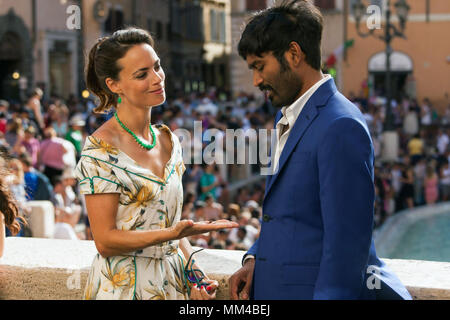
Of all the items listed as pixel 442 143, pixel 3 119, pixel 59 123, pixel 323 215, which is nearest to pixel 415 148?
pixel 442 143

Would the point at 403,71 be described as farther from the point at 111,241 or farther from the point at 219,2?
the point at 111,241

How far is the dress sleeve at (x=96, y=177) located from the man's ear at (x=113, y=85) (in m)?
0.24

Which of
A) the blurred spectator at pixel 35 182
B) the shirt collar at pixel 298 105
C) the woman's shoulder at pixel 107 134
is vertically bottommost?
the blurred spectator at pixel 35 182

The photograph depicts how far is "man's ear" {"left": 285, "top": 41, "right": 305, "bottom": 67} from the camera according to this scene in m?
2.16

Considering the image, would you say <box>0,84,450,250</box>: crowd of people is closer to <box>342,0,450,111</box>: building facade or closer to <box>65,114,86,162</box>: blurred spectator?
<box>65,114,86,162</box>: blurred spectator

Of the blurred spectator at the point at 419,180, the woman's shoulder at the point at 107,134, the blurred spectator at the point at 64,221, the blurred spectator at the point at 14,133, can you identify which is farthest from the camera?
the blurred spectator at the point at 419,180

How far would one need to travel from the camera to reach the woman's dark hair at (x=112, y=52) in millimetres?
2441

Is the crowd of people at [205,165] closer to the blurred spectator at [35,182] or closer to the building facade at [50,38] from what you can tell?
the blurred spectator at [35,182]

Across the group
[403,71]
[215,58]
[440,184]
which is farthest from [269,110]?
[215,58]

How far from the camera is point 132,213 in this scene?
7.77 feet

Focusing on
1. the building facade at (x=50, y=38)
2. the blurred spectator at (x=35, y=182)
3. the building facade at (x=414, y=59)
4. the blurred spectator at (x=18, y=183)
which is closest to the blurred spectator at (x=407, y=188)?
the building facade at (x=50, y=38)

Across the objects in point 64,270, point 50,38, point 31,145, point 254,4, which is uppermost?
point 254,4

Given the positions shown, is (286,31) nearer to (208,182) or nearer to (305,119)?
(305,119)

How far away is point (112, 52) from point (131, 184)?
415 mm
